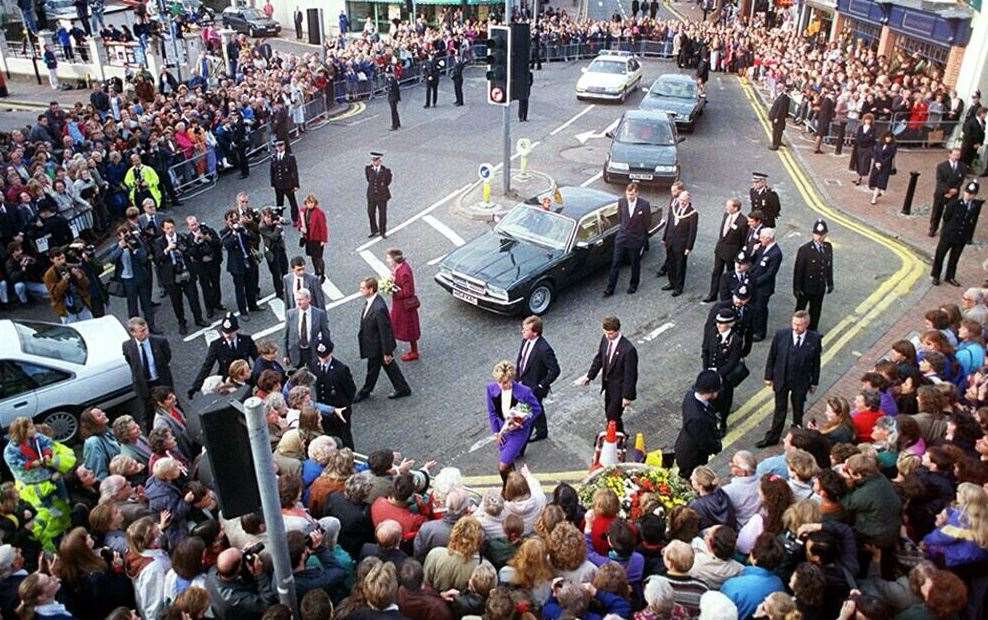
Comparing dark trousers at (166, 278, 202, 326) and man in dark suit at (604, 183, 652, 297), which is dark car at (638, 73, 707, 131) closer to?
man in dark suit at (604, 183, 652, 297)

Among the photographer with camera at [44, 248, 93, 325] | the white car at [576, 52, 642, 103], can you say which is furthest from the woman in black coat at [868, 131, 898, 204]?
the photographer with camera at [44, 248, 93, 325]

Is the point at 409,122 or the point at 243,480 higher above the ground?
the point at 243,480

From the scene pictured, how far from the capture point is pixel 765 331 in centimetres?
1207

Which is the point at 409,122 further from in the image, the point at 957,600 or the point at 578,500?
the point at 957,600

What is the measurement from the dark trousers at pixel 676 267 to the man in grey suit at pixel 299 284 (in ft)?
19.7

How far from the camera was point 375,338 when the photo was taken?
33.7 ft

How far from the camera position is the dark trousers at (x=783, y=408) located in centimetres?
917

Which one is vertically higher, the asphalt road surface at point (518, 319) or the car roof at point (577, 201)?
the car roof at point (577, 201)

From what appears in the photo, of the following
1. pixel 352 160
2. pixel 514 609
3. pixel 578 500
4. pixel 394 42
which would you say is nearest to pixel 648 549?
pixel 578 500

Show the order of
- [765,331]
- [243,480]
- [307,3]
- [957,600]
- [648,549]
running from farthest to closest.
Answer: [307,3], [765,331], [648,549], [957,600], [243,480]

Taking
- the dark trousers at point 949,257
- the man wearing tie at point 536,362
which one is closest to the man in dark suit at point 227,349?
the man wearing tie at point 536,362

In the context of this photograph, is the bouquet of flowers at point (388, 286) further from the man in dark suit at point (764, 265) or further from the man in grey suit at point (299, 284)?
the man in dark suit at point (764, 265)

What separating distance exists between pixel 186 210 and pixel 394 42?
16939mm

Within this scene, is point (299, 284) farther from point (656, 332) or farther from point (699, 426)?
point (699, 426)
